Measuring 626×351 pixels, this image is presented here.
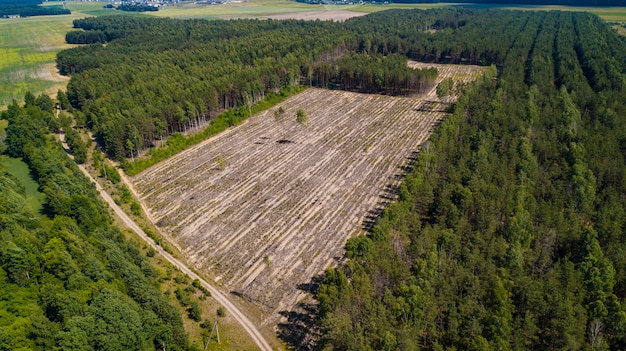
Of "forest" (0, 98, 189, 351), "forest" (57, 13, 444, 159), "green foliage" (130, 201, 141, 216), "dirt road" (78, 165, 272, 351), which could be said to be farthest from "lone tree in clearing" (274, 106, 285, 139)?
"forest" (0, 98, 189, 351)

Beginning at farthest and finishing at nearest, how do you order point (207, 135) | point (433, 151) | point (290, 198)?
1. point (207, 135)
2. point (433, 151)
3. point (290, 198)

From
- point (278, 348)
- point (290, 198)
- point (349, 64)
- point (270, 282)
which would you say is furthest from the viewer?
point (349, 64)

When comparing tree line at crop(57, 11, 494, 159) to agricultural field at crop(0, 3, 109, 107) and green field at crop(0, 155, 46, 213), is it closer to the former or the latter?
agricultural field at crop(0, 3, 109, 107)

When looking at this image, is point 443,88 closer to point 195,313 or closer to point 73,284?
point 195,313

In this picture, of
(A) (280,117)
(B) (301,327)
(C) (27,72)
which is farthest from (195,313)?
(C) (27,72)

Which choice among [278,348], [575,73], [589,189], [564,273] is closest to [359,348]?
[278,348]

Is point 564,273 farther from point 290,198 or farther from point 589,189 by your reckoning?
point 290,198
